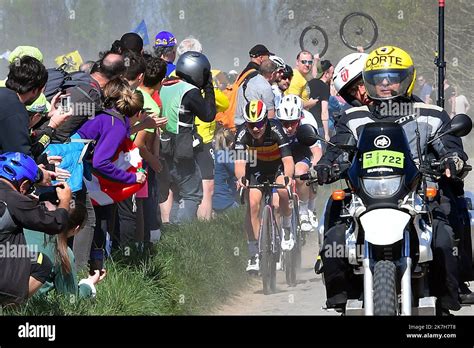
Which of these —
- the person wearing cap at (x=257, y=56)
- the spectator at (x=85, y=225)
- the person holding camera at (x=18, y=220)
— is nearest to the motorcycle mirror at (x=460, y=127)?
the person holding camera at (x=18, y=220)

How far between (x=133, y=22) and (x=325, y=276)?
56.8 meters

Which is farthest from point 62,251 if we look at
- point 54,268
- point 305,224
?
point 305,224

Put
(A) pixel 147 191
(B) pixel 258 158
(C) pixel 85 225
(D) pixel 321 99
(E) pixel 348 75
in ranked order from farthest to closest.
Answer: (D) pixel 321 99, (B) pixel 258 158, (A) pixel 147 191, (C) pixel 85 225, (E) pixel 348 75

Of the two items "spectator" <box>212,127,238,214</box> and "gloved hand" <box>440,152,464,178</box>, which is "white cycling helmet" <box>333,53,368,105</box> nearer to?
"gloved hand" <box>440,152,464,178</box>

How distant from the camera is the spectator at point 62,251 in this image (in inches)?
352

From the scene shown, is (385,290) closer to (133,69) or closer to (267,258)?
(133,69)

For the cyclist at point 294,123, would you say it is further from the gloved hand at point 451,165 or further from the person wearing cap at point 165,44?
the gloved hand at point 451,165

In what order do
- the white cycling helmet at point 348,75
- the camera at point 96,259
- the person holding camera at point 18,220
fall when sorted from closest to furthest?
the person holding camera at point 18,220, the white cycling helmet at point 348,75, the camera at point 96,259

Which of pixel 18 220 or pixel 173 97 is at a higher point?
pixel 173 97

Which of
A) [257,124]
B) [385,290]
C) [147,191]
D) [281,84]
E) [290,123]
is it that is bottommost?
[385,290]

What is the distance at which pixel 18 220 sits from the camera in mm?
8000

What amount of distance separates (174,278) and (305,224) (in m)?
5.09

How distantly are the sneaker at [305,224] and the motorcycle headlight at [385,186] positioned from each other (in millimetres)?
8719
